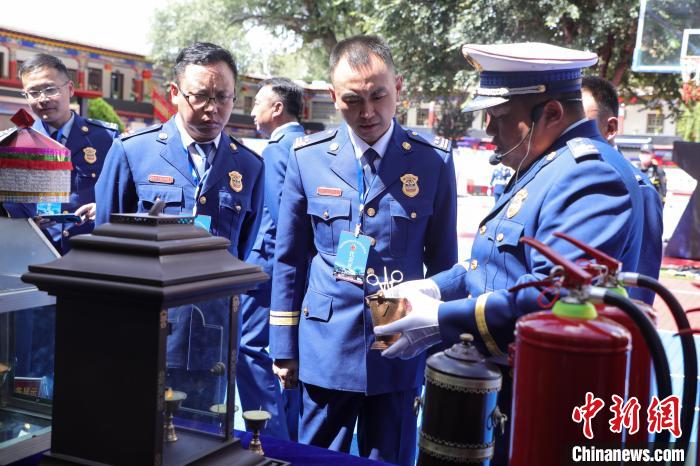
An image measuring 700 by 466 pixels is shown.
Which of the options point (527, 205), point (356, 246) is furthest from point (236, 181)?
point (527, 205)

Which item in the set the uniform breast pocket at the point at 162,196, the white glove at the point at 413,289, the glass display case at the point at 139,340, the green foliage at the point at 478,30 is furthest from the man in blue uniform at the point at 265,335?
the green foliage at the point at 478,30

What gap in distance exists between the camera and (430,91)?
1568cm

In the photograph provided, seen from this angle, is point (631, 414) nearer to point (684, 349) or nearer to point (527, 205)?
point (684, 349)

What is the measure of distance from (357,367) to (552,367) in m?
1.34

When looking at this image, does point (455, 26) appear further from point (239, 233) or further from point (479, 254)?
point (479, 254)

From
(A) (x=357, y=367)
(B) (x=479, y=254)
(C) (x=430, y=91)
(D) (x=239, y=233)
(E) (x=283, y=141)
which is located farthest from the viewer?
(C) (x=430, y=91)

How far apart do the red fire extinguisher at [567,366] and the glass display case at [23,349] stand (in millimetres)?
1052

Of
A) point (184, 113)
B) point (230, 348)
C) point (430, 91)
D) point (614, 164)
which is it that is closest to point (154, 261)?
point (230, 348)

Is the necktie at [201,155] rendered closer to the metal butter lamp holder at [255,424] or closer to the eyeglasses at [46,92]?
the metal butter lamp holder at [255,424]

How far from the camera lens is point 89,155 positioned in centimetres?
401

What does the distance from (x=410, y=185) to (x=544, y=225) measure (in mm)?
880

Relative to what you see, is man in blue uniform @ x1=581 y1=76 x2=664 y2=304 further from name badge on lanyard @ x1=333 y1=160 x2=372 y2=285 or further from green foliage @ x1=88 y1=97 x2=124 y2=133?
green foliage @ x1=88 y1=97 x2=124 y2=133

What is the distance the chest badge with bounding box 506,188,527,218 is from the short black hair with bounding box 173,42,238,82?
4.70 ft

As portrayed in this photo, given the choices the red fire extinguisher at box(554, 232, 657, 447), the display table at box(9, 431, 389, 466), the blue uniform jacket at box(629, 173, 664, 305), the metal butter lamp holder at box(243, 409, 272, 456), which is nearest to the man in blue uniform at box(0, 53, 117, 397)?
the display table at box(9, 431, 389, 466)
